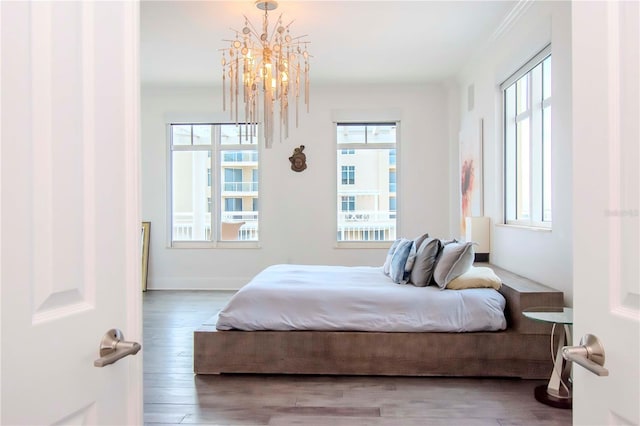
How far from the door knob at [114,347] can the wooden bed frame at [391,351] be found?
2.38 m

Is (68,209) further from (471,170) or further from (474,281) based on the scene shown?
(471,170)

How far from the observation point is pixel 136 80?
3.56 feet

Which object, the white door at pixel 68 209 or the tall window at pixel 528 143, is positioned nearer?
the white door at pixel 68 209

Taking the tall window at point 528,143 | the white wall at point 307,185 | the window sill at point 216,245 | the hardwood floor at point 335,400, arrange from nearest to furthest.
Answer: the hardwood floor at point 335,400, the tall window at point 528,143, the white wall at point 307,185, the window sill at point 216,245

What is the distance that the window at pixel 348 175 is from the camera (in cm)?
689

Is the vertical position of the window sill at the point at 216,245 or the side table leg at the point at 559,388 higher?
the window sill at the point at 216,245

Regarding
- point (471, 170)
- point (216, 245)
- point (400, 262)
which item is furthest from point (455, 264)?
point (216, 245)

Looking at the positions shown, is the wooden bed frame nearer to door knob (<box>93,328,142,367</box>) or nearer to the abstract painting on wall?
the abstract painting on wall

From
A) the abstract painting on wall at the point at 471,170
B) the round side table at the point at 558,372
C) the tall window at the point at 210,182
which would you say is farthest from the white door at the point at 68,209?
the tall window at the point at 210,182

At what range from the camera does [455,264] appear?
136 inches

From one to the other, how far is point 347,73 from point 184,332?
12.3 ft

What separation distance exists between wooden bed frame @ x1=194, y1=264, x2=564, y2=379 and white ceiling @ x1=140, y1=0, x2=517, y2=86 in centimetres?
257

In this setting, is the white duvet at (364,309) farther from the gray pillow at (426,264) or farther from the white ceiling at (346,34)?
the white ceiling at (346,34)

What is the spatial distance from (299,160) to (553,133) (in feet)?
12.6
